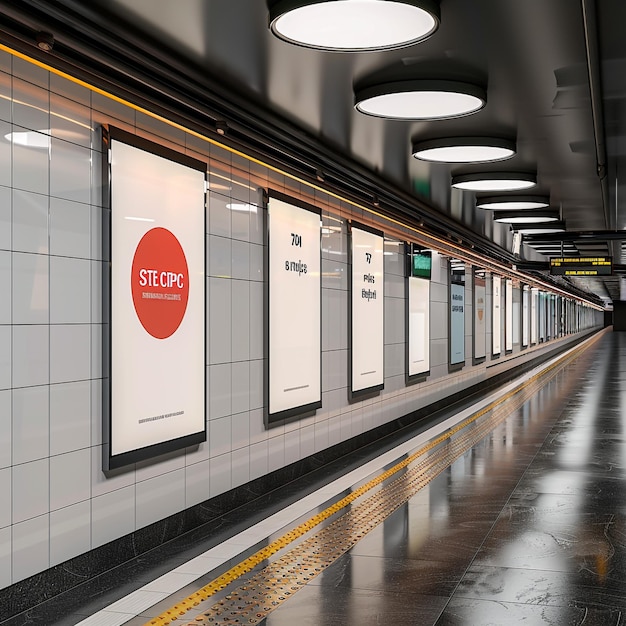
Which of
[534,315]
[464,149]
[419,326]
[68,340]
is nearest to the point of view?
[68,340]

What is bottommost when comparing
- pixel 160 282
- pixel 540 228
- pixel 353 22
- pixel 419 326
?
pixel 419 326

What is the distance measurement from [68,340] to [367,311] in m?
6.41

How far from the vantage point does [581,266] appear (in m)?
22.8

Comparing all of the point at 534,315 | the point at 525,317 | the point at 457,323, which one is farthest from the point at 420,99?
the point at 534,315

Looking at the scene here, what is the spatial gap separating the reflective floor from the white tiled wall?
1.39 metres

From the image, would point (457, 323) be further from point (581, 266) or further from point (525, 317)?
point (525, 317)

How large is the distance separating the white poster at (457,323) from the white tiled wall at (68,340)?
9805mm

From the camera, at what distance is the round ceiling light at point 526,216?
1381 centimetres

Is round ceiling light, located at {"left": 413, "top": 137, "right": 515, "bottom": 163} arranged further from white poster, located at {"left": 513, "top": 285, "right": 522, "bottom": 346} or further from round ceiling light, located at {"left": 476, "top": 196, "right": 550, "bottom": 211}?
white poster, located at {"left": 513, "top": 285, "right": 522, "bottom": 346}

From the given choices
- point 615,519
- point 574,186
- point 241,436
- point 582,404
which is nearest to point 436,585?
point 615,519

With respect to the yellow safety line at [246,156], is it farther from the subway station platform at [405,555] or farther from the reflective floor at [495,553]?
the reflective floor at [495,553]

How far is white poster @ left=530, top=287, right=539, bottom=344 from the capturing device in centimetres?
3139

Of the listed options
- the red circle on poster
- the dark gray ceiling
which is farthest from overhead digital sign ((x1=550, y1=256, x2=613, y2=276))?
the red circle on poster

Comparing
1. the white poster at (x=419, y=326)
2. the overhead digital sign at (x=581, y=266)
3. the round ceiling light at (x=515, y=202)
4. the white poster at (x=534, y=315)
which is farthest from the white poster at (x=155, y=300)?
the white poster at (x=534, y=315)
